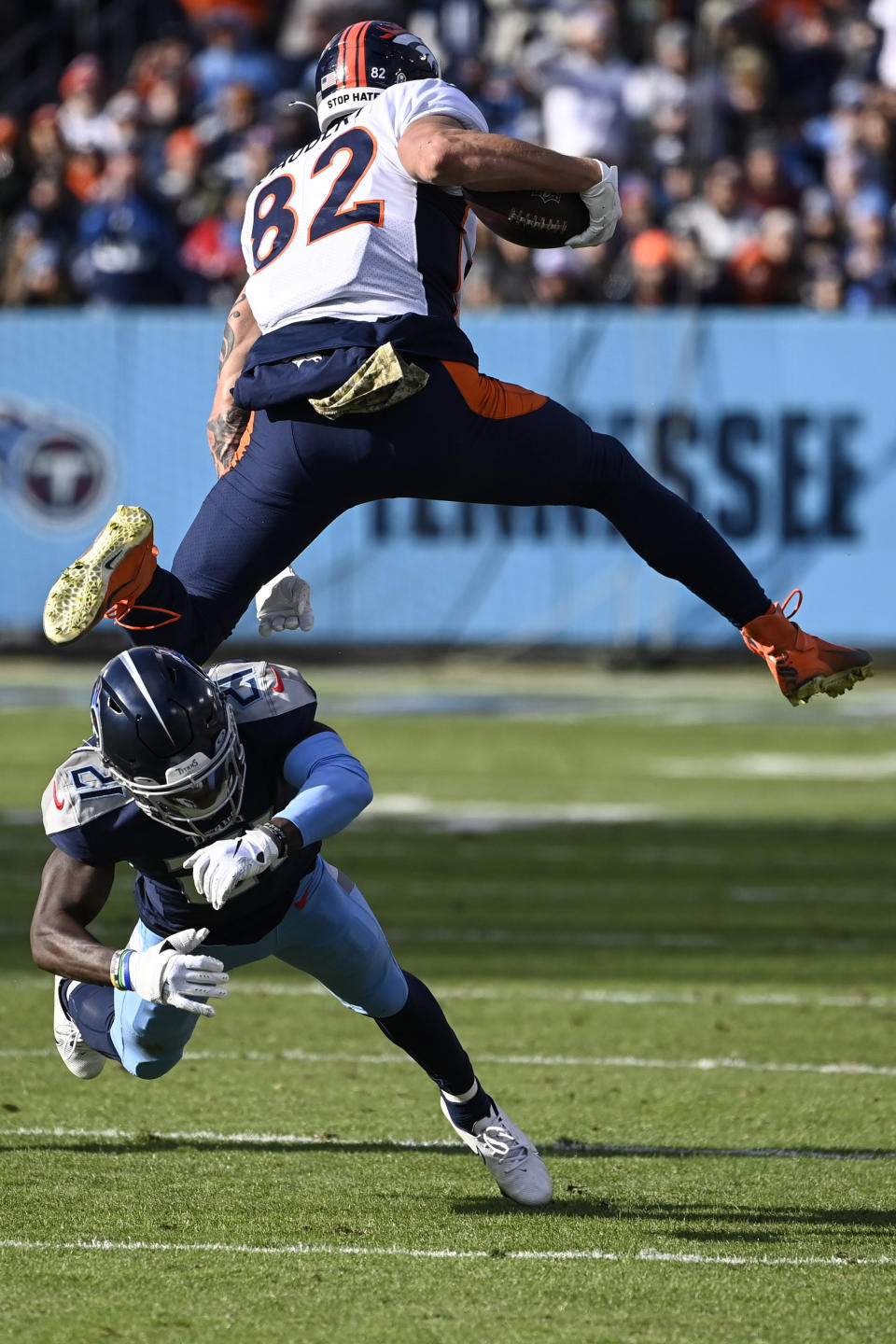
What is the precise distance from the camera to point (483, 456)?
16.0ft

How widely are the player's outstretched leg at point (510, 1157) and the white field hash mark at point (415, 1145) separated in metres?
0.46

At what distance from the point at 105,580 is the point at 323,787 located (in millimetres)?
731

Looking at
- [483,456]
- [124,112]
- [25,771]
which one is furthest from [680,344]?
[483,456]

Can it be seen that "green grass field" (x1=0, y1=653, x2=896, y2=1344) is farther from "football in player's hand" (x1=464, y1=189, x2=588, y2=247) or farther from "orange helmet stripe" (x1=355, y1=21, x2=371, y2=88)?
"orange helmet stripe" (x1=355, y1=21, x2=371, y2=88)

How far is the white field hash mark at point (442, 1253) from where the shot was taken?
4281 mm

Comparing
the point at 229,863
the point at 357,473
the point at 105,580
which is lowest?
the point at 229,863

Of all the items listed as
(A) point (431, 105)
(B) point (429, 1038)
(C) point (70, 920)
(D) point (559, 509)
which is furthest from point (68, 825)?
(D) point (559, 509)

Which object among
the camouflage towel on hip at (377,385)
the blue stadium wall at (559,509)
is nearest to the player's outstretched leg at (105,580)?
the camouflage towel on hip at (377,385)

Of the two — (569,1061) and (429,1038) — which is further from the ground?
(429,1038)

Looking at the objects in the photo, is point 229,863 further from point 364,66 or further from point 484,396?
point 364,66

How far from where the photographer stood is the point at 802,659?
17.2ft

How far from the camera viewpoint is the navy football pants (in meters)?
4.84

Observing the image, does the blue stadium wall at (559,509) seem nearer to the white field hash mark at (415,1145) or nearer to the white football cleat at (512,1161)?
the white field hash mark at (415,1145)

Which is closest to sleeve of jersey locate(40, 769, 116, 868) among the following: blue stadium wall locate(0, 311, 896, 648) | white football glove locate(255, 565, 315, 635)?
white football glove locate(255, 565, 315, 635)
